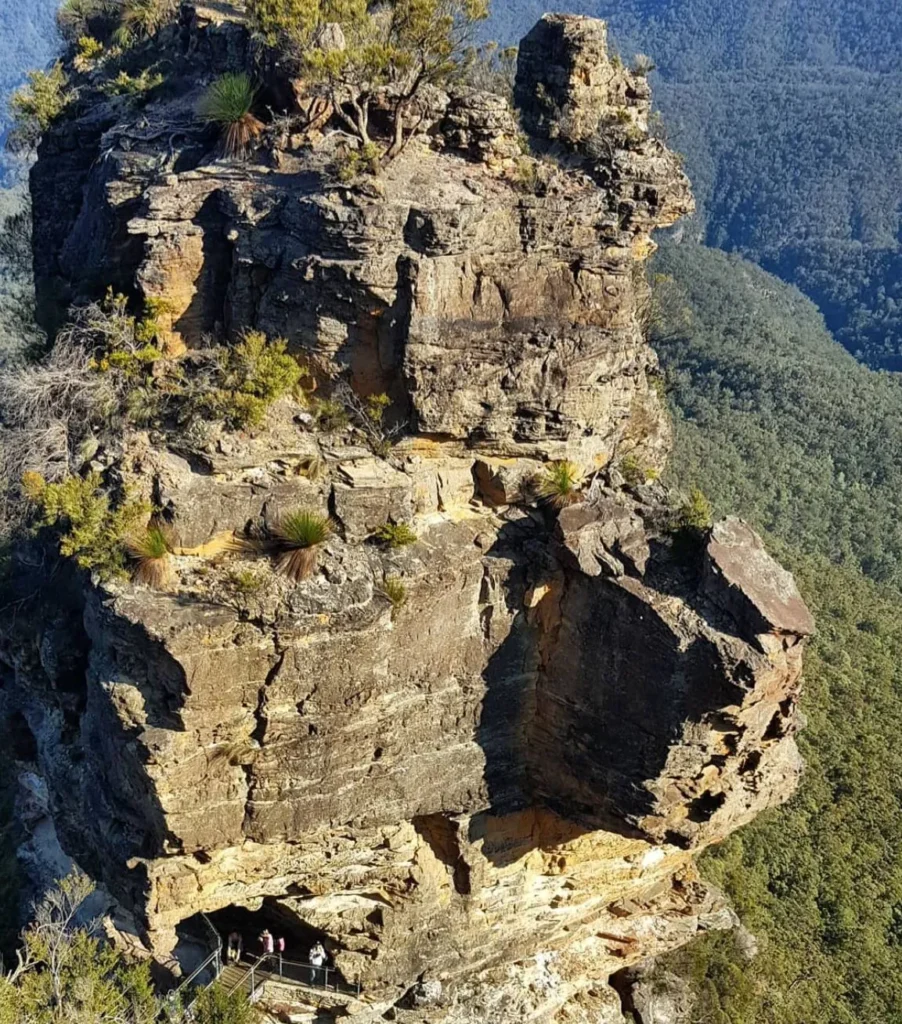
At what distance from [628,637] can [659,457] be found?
16.7ft

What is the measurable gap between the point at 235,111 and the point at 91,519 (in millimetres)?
6518

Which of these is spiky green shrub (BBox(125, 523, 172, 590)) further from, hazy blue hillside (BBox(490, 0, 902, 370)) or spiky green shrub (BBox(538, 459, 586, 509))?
hazy blue hillside (BBox(490, 0, 902, 370))

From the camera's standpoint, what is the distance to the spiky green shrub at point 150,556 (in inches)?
462

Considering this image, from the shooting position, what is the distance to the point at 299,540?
12.0m

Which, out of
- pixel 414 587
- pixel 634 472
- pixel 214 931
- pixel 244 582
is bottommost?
pixel 214 931

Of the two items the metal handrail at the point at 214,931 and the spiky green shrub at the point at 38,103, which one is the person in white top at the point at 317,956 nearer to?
the metal handrail at the point at 214,931

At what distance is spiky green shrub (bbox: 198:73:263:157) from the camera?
1384 cm

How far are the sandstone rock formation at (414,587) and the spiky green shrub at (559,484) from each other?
0.19m

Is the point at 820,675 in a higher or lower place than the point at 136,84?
lower

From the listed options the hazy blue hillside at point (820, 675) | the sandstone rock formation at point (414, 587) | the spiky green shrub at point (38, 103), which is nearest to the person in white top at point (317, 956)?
the sandstone rock formation at point (414, 587)

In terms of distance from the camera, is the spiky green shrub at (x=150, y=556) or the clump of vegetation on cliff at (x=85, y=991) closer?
the spiky green shrub at (x=150, y=556)

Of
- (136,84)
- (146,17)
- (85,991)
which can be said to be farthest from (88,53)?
(85,991)

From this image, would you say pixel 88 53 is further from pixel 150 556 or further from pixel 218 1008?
pixel 218 1008

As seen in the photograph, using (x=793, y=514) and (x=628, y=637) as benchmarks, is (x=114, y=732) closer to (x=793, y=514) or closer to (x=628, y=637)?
(x=628, y=637)
